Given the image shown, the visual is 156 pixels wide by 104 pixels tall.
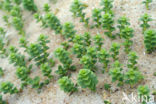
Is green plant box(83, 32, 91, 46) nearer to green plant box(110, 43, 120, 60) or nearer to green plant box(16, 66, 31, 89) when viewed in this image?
green plant box(110, 43, 120, 60)

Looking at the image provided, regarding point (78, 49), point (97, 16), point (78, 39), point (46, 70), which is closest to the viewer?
point (78, 49)

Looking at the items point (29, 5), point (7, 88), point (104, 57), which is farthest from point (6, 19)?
point (104, 57)

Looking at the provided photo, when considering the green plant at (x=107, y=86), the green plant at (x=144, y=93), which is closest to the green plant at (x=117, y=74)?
the green plant at (x=107, y=86)

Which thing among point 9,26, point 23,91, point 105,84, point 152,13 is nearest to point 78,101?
point 105,84

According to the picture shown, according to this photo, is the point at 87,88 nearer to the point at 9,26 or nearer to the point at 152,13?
the point at 152,13

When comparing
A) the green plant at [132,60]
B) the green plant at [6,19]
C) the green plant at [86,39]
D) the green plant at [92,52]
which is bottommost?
the green plant at [132,60]

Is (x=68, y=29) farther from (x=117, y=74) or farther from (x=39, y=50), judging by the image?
(x=117, y=74)

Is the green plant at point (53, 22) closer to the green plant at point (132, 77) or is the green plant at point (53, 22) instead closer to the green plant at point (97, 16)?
the green plant at point (97, 16)
